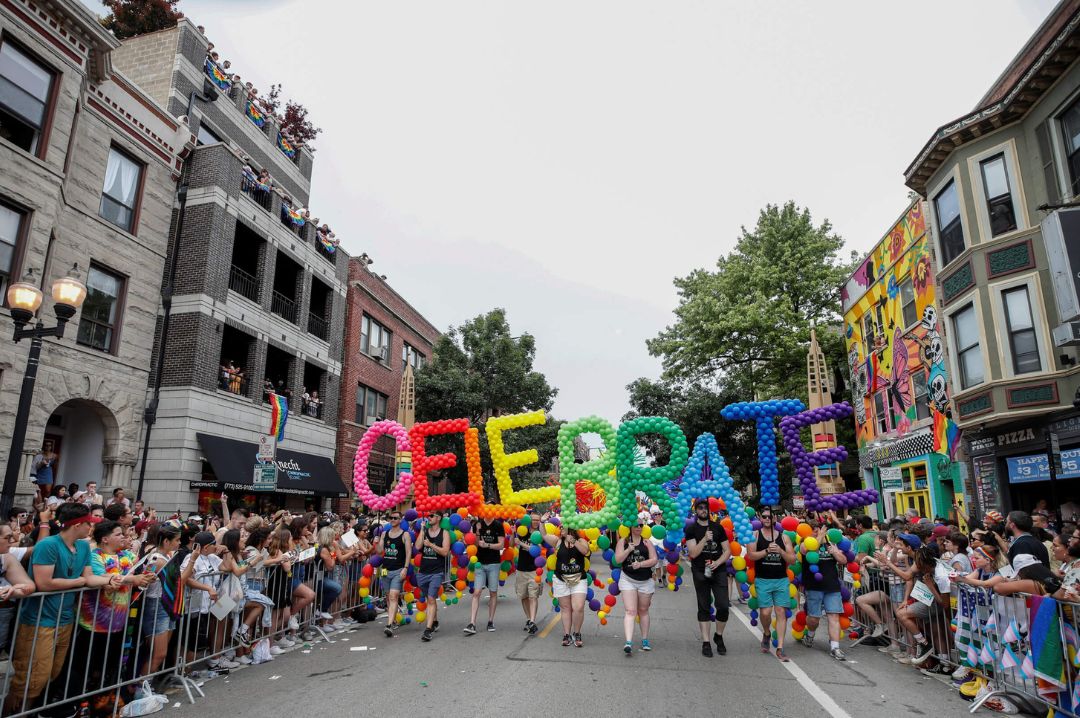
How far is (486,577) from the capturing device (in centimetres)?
1038

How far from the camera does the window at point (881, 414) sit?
23625mm

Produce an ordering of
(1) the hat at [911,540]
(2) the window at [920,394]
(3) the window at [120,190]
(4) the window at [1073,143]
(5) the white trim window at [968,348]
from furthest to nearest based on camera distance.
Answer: (2) the window at [920,394], (5) the white trim window at [968,348], (3) the window at [120,190], (4) the window at [1073,143], (1) the hat at [911,540]

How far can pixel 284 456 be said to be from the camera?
66.3 feet

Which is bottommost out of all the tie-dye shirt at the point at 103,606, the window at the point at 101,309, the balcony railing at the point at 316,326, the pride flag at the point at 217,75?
the tie-dye shirt at the point at 103,606

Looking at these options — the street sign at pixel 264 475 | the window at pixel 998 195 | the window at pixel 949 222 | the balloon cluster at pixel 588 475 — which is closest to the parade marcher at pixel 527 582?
the balloon cluster at pixel 588 475

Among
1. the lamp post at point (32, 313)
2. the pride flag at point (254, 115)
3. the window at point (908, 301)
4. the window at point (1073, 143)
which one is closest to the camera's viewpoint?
the lamp post at point (32, 313)

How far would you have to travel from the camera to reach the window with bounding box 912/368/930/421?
20391 mm

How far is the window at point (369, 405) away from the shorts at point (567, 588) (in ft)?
58.9

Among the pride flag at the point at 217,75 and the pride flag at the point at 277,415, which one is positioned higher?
the pride flag at the point at 217,75

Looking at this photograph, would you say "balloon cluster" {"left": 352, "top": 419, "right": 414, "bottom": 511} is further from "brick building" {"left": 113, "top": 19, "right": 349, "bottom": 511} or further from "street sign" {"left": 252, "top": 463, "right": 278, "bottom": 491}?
"brick building" {"left": 113, "top": 19, "right": 349, "bottom": 511}

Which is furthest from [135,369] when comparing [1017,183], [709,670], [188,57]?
[1017,183]

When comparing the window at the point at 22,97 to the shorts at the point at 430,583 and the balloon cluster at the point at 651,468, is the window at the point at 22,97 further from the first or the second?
the balloon cluster at the point at 651,468

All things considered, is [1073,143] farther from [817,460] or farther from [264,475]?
[264,475]

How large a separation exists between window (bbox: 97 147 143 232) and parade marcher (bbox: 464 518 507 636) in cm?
1273
